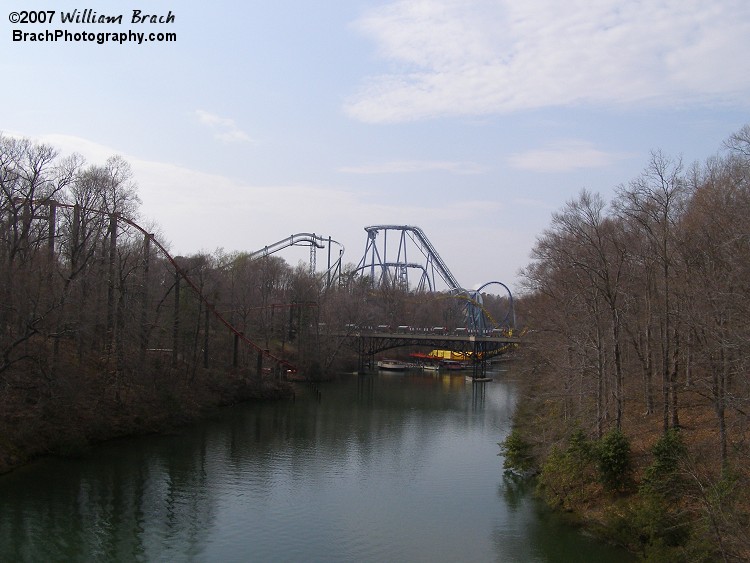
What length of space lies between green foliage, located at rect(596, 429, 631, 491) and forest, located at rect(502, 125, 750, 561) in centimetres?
3

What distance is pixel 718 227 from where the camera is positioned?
13.1 m

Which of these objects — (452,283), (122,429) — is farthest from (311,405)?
(452,283)

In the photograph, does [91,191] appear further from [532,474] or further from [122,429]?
[532,474]

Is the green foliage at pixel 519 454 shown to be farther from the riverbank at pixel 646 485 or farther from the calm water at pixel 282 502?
the calm water at pixel 282 502

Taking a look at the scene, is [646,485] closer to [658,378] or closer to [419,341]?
[658,378]

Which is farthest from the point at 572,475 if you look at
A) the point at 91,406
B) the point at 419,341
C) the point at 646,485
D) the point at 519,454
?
the point at 419,341

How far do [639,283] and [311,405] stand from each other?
62.1 ft

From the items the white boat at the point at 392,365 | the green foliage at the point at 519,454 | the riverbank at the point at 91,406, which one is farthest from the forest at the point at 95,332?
the white boat at the point at 392,365

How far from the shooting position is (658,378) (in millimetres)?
20500

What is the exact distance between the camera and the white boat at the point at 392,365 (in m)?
59.9

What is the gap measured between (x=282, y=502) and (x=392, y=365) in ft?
147

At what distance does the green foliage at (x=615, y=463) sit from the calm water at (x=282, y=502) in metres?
1.37

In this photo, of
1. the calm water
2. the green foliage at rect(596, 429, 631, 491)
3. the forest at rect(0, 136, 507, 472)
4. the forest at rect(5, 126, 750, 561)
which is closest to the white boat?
the forest at rect(0, 136, 507, 472)

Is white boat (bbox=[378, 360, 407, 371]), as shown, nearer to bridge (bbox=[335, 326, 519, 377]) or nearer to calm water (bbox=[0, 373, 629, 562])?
bridge (bbox=[335, 326, 519, 377])
